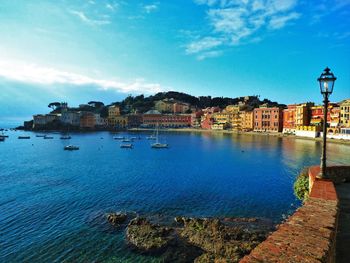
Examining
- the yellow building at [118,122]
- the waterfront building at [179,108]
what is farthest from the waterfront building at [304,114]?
the waterfront building at [179,108]

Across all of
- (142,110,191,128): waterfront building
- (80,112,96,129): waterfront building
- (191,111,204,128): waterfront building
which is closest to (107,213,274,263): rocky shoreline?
(80,112,96,129): waterfront building

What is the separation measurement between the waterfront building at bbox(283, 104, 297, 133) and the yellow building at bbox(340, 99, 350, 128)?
20.7m

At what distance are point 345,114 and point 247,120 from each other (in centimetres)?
4994

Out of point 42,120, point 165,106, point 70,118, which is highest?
point 165,106

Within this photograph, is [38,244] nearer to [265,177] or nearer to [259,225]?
[259,225]

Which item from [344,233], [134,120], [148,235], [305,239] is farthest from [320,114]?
[134,120]

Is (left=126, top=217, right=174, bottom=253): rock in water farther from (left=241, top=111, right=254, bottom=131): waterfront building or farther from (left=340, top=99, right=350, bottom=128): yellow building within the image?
(left=241, top=111, right=254, bottom=131): waterfront building

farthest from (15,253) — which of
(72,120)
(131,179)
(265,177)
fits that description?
(72,120)

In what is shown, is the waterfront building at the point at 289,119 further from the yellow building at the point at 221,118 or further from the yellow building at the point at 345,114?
the yellow building at the point at 221,118

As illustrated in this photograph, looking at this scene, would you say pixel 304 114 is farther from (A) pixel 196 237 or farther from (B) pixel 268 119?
(A) pixel 196 237

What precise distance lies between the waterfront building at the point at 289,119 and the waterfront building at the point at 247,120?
17606 mm

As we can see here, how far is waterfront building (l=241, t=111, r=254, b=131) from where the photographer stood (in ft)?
405

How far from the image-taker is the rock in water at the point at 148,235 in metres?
14.6

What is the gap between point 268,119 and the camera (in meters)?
114
